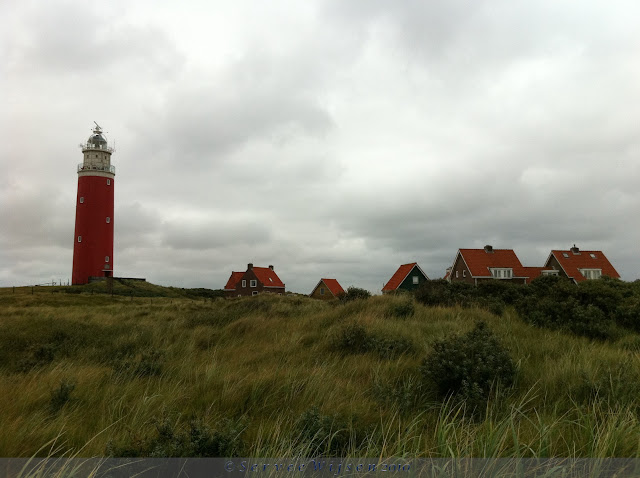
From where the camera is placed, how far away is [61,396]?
5.91m

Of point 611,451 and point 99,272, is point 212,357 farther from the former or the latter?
point 99,272

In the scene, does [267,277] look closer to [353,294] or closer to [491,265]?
[491,265]

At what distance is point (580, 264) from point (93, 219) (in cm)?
5580

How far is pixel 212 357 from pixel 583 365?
634 centimetres

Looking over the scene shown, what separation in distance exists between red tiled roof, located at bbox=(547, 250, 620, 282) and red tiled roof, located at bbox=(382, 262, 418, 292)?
1680 centimetres

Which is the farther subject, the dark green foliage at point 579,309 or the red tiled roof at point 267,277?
the red tiled roof at point 267,277

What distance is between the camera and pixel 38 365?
863cm

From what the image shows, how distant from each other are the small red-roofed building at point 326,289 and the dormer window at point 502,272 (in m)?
17.8

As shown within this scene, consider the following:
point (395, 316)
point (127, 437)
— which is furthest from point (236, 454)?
point (395, 316)

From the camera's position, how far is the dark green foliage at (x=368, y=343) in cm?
838

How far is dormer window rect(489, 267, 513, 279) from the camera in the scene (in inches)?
1934

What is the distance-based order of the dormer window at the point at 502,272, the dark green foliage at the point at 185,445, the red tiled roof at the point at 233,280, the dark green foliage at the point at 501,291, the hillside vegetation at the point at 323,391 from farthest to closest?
the red tiled roof at the point at 233,280, the dormer window at the point at 502,272, the dark green foliage at the point at 501,291, the hillside vegetation at the point at 323,391, the dark green foliage at the point at 185,445

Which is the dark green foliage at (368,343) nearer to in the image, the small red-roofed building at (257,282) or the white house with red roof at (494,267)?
the white house with red roof at (494,267)

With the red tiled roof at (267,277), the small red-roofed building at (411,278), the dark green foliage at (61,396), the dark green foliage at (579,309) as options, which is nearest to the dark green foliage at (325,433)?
the dark green foliage at (61,396)
